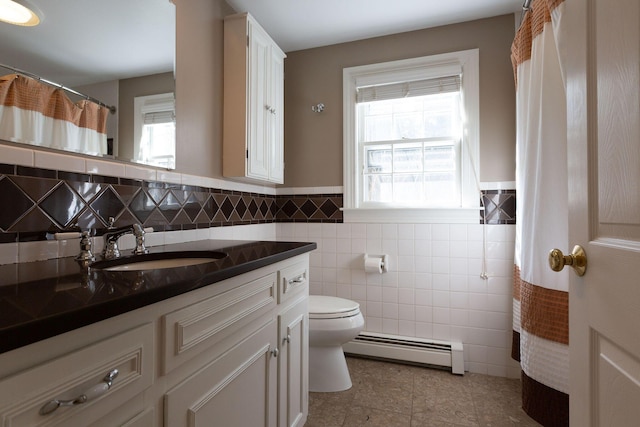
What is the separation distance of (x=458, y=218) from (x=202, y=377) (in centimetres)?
193

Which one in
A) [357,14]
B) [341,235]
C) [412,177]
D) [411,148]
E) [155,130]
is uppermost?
[357,14]

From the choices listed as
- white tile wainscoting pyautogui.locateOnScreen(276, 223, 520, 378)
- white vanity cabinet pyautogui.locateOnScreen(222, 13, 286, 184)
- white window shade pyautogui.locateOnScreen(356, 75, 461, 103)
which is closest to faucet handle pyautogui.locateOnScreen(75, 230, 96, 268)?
white vanity cabinet pyautogui.locateOnScreen(222, 13, 286, 184)

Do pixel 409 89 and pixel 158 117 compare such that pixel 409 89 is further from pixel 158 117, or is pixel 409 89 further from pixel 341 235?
pixel 158 117

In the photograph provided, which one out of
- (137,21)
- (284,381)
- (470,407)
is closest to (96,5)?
(137,21)

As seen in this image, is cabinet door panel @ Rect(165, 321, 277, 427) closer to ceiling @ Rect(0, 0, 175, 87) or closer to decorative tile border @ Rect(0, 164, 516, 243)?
decorative tile border @ Rect(0, 164, 516, 243)

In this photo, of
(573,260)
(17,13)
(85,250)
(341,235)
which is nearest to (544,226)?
(573,260)

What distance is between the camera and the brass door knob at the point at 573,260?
72cm

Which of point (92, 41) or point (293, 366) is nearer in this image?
point (92, 41)

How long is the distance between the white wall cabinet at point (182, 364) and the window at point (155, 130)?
0.80 meters

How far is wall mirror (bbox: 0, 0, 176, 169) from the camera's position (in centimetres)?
104

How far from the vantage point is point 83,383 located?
523mm

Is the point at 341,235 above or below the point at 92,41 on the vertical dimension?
below

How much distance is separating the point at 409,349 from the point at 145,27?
243 centimetres

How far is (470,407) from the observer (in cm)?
176
